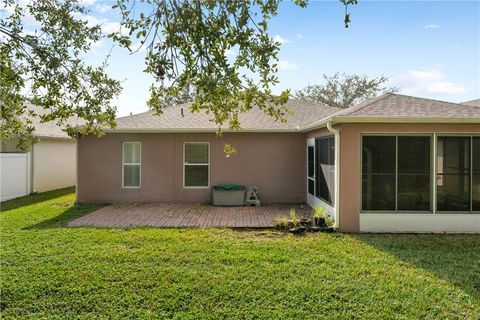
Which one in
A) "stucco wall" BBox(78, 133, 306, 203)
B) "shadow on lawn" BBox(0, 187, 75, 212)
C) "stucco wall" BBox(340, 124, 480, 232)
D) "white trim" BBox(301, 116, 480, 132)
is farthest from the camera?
"stucco wall" BBox(78, 133, 306, 203)

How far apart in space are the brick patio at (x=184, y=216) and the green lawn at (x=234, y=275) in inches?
35.4

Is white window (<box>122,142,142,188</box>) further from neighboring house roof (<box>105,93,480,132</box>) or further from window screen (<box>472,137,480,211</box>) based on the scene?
window screen (<box>472,137,480,211</box>)

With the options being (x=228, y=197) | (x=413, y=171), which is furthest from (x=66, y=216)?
(x=413, y=171)

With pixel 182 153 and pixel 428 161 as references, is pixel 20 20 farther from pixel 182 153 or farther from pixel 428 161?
pixel 428 161

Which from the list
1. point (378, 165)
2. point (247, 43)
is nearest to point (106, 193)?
point (378, 165)

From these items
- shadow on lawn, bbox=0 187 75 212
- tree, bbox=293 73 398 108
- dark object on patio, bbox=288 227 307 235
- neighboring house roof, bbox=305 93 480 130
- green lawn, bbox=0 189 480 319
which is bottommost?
green lawn, bbox=0 189 480 319

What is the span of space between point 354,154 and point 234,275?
444 centimetres

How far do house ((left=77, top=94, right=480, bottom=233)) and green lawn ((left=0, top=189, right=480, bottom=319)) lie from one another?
84 centimetres

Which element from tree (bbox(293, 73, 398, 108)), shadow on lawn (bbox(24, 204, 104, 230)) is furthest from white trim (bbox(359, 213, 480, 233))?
A: tree (bbox(293, 73, 398, 108))

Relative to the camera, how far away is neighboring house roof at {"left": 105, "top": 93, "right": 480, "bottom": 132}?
25.1 feet

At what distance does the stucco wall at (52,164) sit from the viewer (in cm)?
1487

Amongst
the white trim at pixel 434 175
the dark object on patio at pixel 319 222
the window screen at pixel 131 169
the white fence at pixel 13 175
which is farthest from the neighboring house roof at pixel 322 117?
the white fence at pixel 13 175

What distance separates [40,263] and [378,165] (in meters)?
7.40

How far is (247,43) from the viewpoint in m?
3.63
